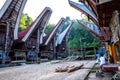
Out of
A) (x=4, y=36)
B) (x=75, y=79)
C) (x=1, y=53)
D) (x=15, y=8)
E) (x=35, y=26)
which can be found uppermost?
(x=15, y=8)

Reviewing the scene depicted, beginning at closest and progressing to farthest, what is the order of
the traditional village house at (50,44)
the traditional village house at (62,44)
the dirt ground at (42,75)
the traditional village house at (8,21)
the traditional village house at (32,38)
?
the dirt ground at (42,75) < the traditional village house at (8,21) < the traditional village house at (32,38) < the traditional village house at (50,44) < the traditional village house at (62,44)

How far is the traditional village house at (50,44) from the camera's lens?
3512cm

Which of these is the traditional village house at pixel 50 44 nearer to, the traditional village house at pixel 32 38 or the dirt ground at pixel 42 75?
the traditional village house at pixel 32 38

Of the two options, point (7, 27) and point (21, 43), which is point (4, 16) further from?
point (21, 43)

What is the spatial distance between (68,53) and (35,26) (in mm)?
16679

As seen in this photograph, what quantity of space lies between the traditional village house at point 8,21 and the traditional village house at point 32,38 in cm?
307

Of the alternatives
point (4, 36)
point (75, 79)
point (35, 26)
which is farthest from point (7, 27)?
point (75, 79)

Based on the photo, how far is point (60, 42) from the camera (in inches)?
1607

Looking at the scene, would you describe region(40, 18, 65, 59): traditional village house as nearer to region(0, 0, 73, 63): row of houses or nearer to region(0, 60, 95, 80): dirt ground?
region(0, 0, 73, 63): row of houses

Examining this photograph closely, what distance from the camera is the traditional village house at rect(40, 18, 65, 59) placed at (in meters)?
35.1

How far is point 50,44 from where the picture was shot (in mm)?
37875

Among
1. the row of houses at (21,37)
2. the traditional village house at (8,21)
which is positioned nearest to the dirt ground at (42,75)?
the traditional village house at (8,21)

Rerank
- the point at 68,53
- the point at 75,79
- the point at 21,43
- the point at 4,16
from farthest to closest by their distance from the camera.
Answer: the point at 68,53, the point at 21,43, the point at 4,16, the point at 75,79

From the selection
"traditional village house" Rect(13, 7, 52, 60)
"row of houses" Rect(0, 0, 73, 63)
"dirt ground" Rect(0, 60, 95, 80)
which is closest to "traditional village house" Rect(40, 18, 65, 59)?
"row of houses" Rect(0, 0, 73, 63)
